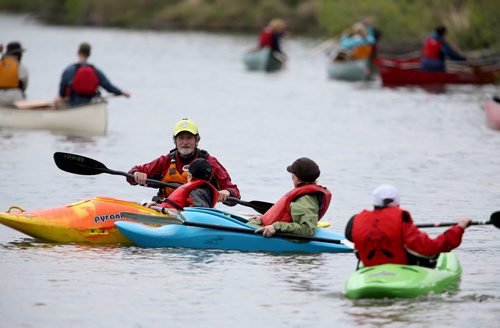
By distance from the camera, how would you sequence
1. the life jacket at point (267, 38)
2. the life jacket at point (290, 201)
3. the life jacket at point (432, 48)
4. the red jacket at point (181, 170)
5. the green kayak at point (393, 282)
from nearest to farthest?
the green kayak at point (393, 282), the life jacket at point (290, 201), the red jacket at point (181, 170), the life jacket at point (432, 48), the life jacket at point (267, 38)

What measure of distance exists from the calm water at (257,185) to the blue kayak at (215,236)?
0.12m

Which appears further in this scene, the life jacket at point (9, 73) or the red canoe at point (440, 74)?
the red canoe at point (440, 74)

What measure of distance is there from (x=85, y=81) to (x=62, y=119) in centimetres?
160

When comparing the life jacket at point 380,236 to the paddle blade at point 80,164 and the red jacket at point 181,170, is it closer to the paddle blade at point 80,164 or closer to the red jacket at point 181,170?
the red jacket at point 181,170

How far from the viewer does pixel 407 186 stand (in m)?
19.2

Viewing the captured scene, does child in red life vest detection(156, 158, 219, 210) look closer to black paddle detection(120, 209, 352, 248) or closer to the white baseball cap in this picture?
black paddle detection(120, 209, 352, 248)

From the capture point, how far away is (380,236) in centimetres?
1104

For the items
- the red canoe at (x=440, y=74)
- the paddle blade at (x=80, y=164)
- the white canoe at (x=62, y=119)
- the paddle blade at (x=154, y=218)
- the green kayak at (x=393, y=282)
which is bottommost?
the green kayak at (x=393, y=282)

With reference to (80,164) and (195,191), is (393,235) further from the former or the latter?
(80,164)

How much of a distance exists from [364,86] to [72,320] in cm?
2871

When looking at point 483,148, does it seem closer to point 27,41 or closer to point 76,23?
point 27,41

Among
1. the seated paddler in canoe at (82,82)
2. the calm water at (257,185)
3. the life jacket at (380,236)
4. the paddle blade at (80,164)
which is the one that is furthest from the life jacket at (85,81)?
the life jacket at (380,236)

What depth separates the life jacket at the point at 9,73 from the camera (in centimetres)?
2330

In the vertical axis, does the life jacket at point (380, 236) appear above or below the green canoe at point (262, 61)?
below
